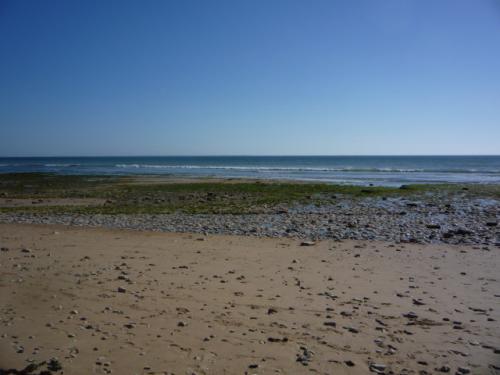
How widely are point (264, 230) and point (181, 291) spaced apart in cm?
659

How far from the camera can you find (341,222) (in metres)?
15.0

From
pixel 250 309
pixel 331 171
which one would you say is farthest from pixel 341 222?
pixel 331 171

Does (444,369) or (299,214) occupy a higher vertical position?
(299,214)

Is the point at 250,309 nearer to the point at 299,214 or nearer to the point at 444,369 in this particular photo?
the point at 444,369

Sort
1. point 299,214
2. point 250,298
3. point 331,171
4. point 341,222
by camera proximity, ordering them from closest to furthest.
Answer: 1. point 250,298
2. point 341,222
3. point 299,214
4. point 331,171

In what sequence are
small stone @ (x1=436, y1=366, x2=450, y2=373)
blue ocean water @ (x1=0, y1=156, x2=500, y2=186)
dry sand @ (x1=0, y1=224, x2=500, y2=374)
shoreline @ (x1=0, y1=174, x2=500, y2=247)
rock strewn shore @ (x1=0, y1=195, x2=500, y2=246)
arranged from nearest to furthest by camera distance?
small stone @ (x1=436, y1=366, x2=450, y2=373) → dry sand @ (x1=0, y1=224, x2=500, y2=374) → rock strewn shore @ (x1=0, y1=195, x2=500, y2=246) → shoreline @ (x1=0, y1=174, x2=500, y2=247) → blue ocean water @ (x1=0, y1=156, x2=500, y2=186)

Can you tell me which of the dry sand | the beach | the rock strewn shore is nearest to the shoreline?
the rock strewn shore

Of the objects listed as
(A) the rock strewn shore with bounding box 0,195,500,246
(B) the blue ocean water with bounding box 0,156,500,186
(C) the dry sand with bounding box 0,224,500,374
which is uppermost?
(B) the blue ocean water with bounding box 0,156,500,186

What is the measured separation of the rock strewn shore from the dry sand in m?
2.01

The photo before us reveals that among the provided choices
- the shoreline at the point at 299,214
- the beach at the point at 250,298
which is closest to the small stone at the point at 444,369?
the beach at the point at 250,298

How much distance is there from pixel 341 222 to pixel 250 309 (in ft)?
31.2

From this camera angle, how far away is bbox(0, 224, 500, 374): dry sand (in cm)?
467

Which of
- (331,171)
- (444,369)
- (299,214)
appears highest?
(331,171)

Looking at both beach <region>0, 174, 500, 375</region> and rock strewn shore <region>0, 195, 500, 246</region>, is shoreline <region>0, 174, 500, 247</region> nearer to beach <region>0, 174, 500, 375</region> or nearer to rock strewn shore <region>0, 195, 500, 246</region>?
rock strewn shore <region>0, 195, 500, 246</region>
